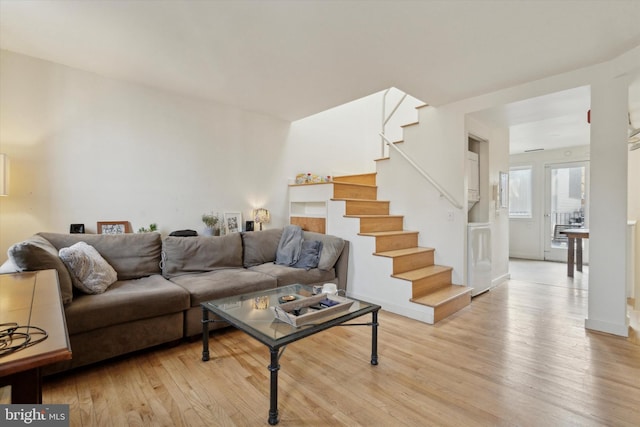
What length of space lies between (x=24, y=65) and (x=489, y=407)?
14.2 feet

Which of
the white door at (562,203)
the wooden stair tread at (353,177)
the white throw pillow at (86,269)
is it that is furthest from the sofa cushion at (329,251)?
the white door at (562,203)

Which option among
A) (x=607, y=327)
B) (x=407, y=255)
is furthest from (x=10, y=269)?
(x=607, y=327)

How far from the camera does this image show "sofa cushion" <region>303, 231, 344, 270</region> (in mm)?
3314

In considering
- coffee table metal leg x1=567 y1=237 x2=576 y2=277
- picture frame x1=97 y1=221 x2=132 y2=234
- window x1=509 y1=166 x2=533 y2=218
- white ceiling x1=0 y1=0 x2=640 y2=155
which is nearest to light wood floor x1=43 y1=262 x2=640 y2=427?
picture frame x1=97 y1=221 x2=132 y2=234

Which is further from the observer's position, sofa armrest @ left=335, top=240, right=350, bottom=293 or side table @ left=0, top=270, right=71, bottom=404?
sofa armrest @ left=335, top=240, right=350, bottom=293

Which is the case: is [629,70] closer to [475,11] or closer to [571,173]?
[475,11]

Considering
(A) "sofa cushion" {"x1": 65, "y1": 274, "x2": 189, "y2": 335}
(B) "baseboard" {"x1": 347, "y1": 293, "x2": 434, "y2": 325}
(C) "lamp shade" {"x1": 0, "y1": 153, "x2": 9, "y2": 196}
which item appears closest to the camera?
(A) "sofa cushion" {"x1": 65, "y1": 274, "x2": 189, "y2": 335}

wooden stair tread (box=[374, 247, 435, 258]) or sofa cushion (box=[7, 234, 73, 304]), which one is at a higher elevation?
sofa cushion (box=[7, 234, 73, 304])

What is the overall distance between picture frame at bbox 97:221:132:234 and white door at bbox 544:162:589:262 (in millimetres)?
7536

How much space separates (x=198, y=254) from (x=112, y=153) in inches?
52.9

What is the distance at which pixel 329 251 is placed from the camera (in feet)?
11.1

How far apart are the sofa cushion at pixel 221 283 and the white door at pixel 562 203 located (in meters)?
6.32

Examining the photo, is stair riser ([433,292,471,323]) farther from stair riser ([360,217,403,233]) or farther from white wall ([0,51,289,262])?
white wall ([0,51,289,262])

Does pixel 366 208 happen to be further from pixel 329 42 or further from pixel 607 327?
pixel 607 327
